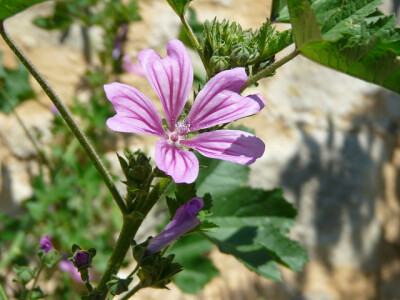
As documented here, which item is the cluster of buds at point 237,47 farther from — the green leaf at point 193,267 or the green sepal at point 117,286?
the green leaf at point 193,267

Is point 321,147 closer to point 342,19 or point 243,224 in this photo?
point 243,224

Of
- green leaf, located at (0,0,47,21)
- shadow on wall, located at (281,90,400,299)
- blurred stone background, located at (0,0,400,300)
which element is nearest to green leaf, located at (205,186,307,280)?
green leaf, located at (0,0,47,21)

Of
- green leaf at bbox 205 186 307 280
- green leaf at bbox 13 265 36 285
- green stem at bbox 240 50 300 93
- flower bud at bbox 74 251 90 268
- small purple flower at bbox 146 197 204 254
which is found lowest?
green leaf at bbox 13 265 36 285

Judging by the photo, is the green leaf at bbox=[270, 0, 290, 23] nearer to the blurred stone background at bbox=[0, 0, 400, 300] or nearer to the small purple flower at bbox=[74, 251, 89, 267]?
the small purple flower at bbox=[74, 251, 89, 267]

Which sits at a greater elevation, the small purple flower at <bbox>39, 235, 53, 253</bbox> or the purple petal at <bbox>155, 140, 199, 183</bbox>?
the purple petal at <bbox>155, 140, 199, 183</bbox>

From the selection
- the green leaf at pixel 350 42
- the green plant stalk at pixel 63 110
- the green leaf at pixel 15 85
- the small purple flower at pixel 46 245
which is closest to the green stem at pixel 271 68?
the green leaf at pixel 350 42

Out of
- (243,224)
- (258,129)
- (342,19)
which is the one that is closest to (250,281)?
(258,129)

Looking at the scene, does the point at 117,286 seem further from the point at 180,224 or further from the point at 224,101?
the point at 224,101
